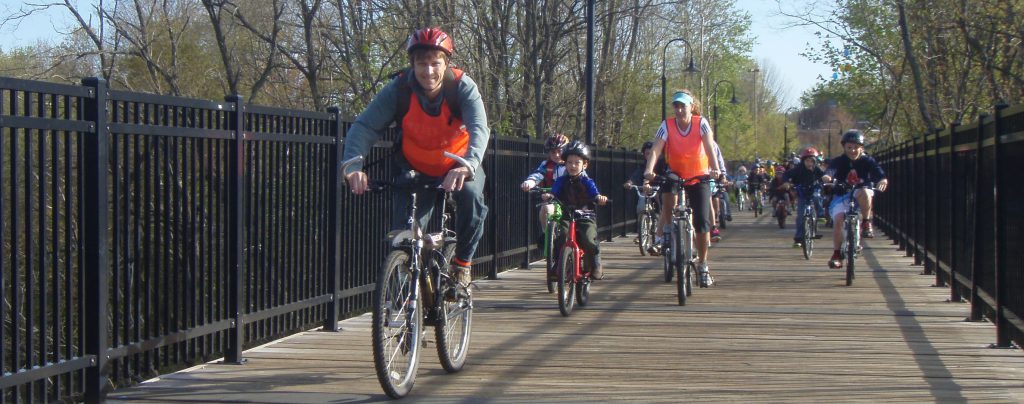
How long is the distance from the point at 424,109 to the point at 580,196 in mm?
4103

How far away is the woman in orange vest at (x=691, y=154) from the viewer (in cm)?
1087

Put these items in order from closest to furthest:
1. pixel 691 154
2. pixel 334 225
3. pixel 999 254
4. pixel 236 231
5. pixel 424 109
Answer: pixel 424 109
pixel 236 231
pixel 999 254
pixel 334 225
pixel 691 154

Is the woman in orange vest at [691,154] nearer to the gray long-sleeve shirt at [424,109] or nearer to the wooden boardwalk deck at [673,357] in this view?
the wooden boardwalk deck at [673,357]

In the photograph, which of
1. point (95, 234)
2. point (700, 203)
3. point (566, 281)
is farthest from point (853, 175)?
point (95, 234)

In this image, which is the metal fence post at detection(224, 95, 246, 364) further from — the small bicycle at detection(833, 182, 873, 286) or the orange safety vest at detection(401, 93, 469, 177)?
the small bicycle at detection(833, 182, 873, 286)

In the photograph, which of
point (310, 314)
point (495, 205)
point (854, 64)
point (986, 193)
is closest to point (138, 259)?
point (310, 314)

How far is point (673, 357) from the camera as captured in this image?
7.44m

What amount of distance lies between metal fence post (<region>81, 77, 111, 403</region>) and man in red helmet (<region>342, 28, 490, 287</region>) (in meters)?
1.11

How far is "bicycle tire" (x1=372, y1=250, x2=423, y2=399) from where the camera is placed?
5.60 metres

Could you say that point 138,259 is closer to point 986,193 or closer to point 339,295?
point 339,295

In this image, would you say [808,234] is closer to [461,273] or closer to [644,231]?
[644,231]

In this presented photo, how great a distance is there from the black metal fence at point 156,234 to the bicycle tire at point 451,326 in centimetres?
129

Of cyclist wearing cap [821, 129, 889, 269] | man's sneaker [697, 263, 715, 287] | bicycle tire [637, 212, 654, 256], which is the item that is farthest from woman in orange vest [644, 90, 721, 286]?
bicycle tire [637, 212, 654, 256]

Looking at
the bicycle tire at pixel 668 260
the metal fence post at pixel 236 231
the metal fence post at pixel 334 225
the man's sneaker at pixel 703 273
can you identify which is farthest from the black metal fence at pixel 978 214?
the metal fence post at pixel 236 231
